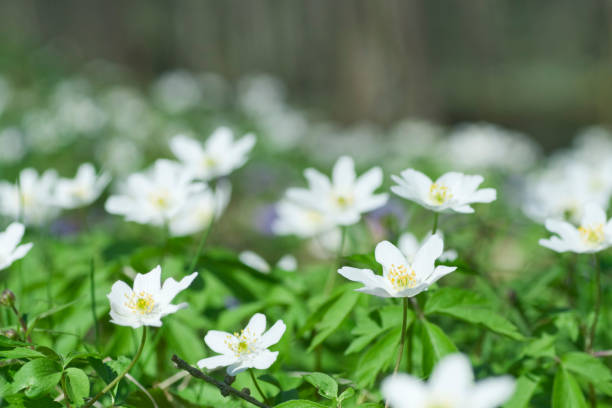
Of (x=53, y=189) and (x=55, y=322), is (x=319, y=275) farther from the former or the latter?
(x=53, y=189)

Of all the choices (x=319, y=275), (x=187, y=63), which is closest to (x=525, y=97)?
(x=187, y=63)

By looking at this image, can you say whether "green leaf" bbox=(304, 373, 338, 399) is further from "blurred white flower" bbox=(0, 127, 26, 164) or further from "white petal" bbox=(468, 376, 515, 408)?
"blurred white flower" bbox=(0, 127, 26, 164)

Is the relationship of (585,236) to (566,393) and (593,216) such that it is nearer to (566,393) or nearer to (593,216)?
(593,216)

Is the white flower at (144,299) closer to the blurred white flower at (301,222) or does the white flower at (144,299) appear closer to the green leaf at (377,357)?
the green leaf at (377,357)

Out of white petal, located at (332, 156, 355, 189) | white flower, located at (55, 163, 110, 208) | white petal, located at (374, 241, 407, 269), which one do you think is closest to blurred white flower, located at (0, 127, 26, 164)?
white flower, located at (55, 163, 110, 208)

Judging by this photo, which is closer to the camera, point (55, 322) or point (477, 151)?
point (55, 322)

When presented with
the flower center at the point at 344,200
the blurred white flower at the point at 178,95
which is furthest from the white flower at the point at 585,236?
the blurred white flower at the point at 178,95
